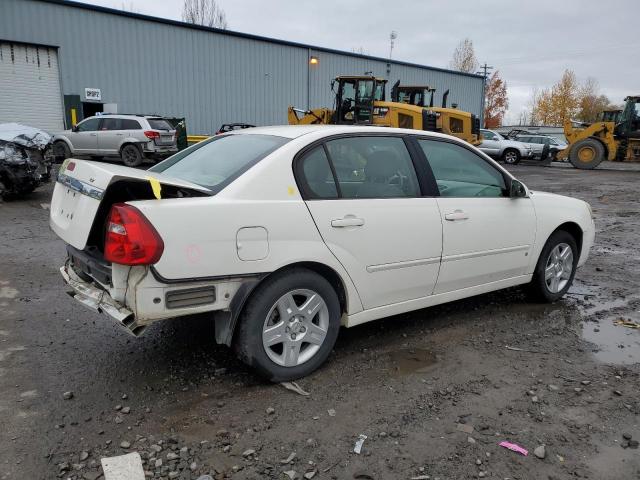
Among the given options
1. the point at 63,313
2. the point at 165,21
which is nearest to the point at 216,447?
the point at 63,313

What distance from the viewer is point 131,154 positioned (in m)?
16.2

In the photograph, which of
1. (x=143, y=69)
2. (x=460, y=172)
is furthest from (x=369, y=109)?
(x=460, y=172)

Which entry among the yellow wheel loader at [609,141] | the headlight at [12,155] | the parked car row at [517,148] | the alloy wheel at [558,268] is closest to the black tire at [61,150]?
the headlight at [12,155]

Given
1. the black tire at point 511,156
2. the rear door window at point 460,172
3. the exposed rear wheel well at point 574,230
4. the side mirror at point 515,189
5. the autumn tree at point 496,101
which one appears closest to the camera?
the rear door window at point 460,172

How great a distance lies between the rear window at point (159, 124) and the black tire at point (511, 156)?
1880 centimetres

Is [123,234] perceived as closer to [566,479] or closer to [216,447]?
[216,447]

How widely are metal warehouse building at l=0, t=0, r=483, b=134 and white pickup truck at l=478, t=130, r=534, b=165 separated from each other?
9336 mm

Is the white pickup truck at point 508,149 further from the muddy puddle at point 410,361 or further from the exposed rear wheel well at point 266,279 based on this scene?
the exposed rear wheel well at point 266,279

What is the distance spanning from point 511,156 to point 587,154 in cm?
388

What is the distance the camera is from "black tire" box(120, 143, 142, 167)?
634 inches

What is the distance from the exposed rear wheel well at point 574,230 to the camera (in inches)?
194

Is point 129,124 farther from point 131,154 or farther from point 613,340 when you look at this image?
point 613,340

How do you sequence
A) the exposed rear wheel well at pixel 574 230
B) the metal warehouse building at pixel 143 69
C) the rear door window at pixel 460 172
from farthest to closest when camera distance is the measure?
the metal warehouse building at pixel 143 69, the exposed rear wheel well at pixel 574 230, the rear door window at pixel 460 172

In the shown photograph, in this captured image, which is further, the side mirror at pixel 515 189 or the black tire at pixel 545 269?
the black tire at pixel 545 269
